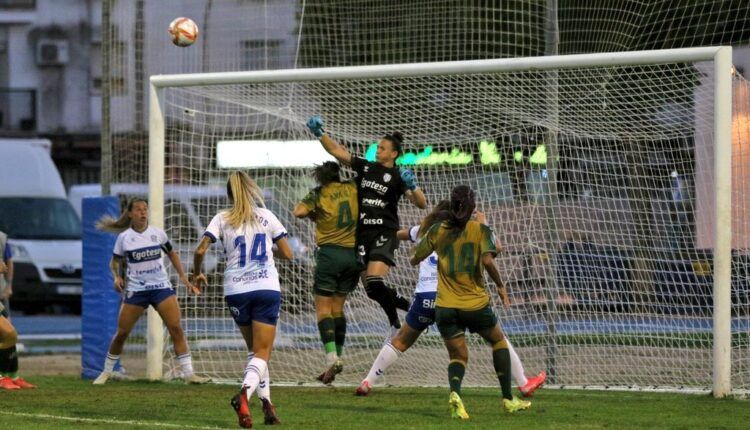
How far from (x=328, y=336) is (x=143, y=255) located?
9.88 feet

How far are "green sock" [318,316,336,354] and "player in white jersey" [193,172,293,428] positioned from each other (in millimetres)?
1947

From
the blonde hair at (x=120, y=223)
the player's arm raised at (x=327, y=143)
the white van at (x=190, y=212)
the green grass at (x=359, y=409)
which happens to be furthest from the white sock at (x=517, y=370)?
the white van at (x=190, y=212)

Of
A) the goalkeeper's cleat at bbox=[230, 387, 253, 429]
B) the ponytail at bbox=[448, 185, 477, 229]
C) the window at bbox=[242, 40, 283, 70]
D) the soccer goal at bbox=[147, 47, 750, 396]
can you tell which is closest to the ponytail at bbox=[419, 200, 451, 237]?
the ponytail at bbox=[448, 185, 477, 229]

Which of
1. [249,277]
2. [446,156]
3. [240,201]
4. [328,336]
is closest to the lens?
[249,277]

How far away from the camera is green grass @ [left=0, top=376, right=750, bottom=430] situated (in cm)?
1036

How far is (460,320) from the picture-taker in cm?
1052

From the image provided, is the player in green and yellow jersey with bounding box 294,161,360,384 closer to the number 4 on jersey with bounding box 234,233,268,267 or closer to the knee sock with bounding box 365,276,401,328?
the knee sock with bounding box 365,276,401,328

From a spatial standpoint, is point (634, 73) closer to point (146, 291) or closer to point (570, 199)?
point (570, 199)

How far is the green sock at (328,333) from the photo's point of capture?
→ 12.1m

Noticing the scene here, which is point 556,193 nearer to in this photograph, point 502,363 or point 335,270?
point 335,270

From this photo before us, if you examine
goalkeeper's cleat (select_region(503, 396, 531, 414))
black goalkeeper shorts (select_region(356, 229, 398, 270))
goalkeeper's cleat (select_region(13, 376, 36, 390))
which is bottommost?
goalkeeper's cleat (select_region(13, 376, 36, 390))

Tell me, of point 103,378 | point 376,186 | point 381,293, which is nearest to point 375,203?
point 376,186

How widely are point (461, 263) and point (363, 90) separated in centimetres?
547

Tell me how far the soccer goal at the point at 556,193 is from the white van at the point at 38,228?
1295cm
